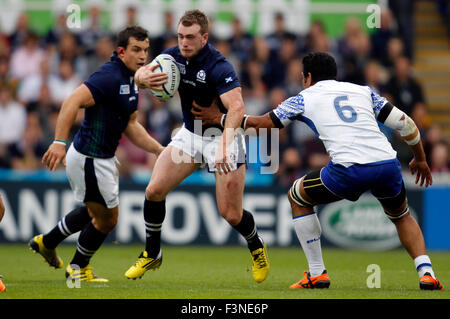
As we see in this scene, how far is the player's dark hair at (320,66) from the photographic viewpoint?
7355 mm

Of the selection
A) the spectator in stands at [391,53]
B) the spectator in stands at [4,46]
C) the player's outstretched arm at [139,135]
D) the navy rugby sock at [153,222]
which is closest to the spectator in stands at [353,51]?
the spectator in stands at [391,53]

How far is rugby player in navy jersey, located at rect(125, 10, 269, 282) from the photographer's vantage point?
7.55m

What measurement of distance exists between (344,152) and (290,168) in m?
6.26

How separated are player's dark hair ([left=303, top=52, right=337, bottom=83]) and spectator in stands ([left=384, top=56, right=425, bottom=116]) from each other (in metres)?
7.26

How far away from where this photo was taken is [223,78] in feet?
24.4

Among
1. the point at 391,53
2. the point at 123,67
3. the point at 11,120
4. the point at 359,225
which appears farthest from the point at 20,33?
the point at 123,67

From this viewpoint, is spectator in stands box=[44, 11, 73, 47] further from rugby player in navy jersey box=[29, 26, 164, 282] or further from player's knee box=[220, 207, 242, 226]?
player's knee box=[220, 207, 242, 226]

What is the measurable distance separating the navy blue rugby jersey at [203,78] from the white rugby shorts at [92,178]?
3.17 feet

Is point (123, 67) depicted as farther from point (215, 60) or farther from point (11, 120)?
point (11, 120)

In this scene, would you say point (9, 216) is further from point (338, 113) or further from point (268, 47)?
point (338, 113)

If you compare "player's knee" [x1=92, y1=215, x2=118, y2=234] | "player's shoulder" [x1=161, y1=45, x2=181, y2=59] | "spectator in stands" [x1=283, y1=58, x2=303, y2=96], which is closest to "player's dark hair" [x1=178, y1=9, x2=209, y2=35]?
"player's shoulder" [x1=161, y1=45, x2=181, y2=59]

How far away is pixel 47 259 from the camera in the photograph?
8625 mm

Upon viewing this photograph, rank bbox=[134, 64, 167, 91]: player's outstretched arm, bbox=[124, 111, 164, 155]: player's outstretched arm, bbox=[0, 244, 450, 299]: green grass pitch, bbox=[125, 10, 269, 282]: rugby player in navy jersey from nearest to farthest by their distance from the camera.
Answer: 1. bbox=[0, 244, 450, 299]: green grass pitch
2. bbox=[134, 64, 167, 91]: player's outstretched arm
3. bbox=[125, 10, 269, 282]: rugby player in navy jersey
4. bbox=[124, 111, 164, 155]: player's outstretched arm
